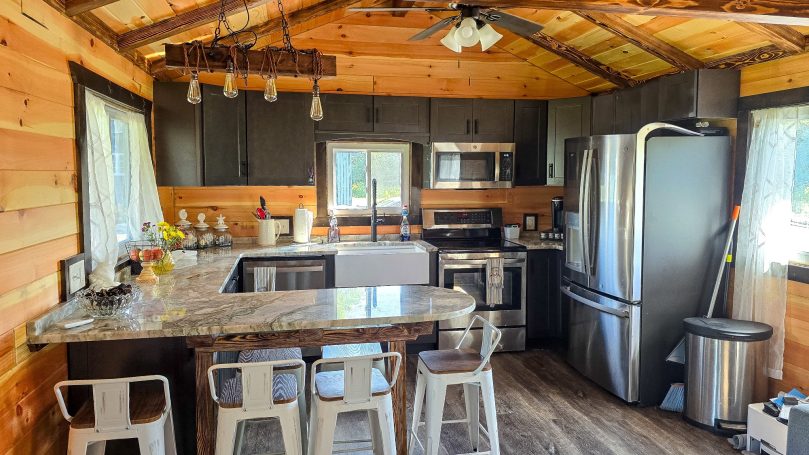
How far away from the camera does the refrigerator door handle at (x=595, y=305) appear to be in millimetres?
3756

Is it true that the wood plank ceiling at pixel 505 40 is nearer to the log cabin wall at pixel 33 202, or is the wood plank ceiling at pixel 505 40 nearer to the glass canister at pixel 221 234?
the log cabin wall at pixel 33 202

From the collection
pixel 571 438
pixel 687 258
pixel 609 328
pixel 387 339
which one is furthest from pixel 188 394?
pixel 687 258

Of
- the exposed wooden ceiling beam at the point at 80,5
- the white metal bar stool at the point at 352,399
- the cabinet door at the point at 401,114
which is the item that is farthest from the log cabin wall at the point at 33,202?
the cabinet door at the point at 401,114

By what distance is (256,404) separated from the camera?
2.21m

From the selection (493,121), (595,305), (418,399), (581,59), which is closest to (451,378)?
(418,399)

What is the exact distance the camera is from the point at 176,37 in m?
3.67

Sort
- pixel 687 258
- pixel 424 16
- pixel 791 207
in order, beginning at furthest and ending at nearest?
pixel 424 16
pixel 687 258
pixel 791 207

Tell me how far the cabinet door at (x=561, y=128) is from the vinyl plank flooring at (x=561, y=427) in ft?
5.80

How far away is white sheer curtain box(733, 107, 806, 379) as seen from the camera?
343 centimetres

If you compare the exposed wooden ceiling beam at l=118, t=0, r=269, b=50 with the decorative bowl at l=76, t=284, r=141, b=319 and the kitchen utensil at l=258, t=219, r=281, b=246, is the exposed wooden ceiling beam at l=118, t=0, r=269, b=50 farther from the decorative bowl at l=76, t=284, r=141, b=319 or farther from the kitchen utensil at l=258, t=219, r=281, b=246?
the kitchen utensil at l=258, t=219, r=281, b=246

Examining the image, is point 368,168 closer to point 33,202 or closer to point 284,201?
point 284,201

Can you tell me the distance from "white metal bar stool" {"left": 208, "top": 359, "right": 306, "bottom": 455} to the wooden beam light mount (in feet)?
4.25

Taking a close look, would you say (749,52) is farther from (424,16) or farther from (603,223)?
(424,16)

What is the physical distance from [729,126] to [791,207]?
638mm
